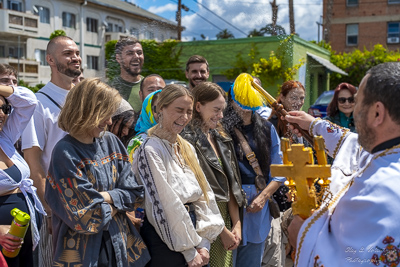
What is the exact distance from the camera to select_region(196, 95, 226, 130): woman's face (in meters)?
3.84

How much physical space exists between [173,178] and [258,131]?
1.30 metres

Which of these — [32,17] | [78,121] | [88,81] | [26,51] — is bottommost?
[78,121]

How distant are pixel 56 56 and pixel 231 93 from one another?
5.12 feet

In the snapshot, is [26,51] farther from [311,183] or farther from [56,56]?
[311,183]

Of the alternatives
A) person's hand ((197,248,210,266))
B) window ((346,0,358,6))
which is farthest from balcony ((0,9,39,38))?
person's hand ((197,248,210,266))

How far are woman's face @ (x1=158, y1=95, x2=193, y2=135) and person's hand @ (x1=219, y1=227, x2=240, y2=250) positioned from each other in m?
0.91

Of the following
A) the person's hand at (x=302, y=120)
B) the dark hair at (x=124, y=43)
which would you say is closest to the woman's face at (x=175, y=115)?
the person's hand at (x=302, y=120)

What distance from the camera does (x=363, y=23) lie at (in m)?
38.1

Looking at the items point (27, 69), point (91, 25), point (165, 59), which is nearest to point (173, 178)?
point (165, 59)

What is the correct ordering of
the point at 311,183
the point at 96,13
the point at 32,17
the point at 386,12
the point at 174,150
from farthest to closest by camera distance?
the point at 386,12 < the point at 96,13 < the point at 32,17 < the point at 174,150 < the point at 311,183

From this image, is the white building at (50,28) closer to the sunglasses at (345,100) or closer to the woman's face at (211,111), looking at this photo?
the sunglasses at (345,100)

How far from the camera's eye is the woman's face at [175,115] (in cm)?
336

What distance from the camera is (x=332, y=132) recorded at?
279 centimetres

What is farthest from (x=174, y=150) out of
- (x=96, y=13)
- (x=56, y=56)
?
(x=96, y=13)
